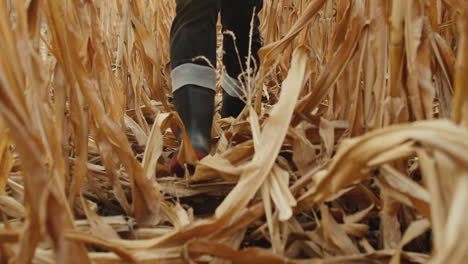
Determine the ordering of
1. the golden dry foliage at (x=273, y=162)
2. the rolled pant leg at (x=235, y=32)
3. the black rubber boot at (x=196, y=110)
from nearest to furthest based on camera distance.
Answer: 1. the golden dry foliage at (x=273, y=162)
2. the black rubber boot at (x=196, y=110)
3. the rolled pant leg at (x=235, y=32)

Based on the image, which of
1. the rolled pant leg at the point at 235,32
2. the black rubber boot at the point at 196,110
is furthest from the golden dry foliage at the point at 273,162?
the rolled pant leg at the point at 235,32

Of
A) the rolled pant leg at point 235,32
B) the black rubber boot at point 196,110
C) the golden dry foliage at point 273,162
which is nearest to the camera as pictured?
the golden dry foliage at point 273,162

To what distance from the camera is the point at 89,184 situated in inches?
24.8

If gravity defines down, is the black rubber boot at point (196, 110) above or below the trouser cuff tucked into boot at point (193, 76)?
below

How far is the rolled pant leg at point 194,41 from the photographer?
0.79 metres

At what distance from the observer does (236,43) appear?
104cm

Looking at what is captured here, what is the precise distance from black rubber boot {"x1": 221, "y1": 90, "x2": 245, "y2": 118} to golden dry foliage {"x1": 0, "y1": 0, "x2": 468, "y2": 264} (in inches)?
11.9

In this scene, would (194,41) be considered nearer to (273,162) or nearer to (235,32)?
(235,32)

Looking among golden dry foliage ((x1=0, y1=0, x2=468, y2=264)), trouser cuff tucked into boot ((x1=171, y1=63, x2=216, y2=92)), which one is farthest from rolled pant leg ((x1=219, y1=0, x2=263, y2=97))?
golden dry foliage ((x1=0, y1=0, x2=468, y2=264))

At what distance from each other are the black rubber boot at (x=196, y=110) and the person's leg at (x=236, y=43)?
0.20 metres

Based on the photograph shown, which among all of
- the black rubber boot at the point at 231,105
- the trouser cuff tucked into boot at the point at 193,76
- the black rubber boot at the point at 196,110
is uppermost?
the trouser cuff tucked into boot at the point at 193,76

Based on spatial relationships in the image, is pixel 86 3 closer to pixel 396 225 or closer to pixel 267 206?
pixel 267 206

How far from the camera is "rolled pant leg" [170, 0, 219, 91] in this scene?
2.58 feet

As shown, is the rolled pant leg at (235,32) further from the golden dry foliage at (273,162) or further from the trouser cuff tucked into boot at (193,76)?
the golden dry foliage at (273,162)
